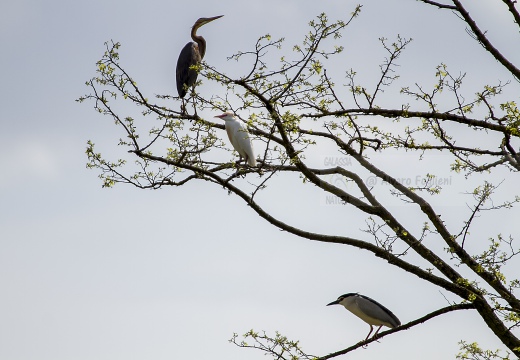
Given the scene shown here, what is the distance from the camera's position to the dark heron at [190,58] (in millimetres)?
12570

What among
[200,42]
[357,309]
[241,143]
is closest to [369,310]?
[357,309]

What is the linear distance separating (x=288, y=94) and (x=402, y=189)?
2470 mm

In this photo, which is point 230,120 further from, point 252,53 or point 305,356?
point 305,356

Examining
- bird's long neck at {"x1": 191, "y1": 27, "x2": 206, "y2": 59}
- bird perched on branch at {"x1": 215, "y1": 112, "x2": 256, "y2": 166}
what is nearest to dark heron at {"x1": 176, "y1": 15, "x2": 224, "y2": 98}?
bird's long neck at {"x1": 191, "y1": 27, "x2": 206, "y2": 59}

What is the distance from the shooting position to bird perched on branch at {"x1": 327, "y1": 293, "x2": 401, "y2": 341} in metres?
10.0

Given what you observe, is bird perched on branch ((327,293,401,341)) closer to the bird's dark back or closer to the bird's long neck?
the bird's dark back

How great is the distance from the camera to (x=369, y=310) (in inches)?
405

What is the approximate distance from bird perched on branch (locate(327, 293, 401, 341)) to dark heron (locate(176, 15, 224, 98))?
13.2ft

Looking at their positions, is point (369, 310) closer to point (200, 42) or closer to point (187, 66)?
point (187, 66)

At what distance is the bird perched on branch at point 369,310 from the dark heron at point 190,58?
13.2ft

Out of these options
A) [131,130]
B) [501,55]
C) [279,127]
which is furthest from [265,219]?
[501,55]

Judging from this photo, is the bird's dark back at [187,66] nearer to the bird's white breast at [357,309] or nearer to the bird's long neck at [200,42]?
the bird's long neck at [200,42]

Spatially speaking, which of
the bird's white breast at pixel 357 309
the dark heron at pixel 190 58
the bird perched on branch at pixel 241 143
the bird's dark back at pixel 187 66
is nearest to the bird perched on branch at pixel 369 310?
the bird's white breast at pixel 357 309

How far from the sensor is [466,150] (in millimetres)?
8000
